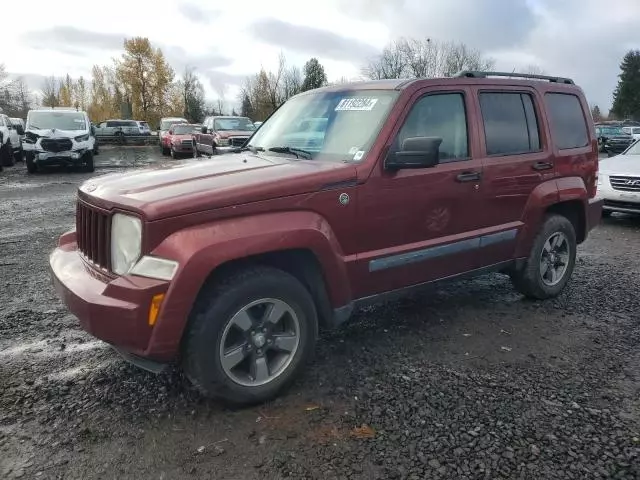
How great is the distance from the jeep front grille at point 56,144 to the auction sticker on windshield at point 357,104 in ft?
48.5

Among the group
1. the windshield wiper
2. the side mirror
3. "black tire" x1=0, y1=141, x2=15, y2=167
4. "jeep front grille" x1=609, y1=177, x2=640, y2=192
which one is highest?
the side mirror

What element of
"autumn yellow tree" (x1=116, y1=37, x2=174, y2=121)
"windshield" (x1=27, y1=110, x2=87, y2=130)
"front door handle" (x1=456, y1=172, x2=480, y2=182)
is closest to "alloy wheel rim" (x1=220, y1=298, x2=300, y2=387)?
"front door handle" (x1=456, y1=172, x2=480, y2=182)

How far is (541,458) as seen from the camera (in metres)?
2.63

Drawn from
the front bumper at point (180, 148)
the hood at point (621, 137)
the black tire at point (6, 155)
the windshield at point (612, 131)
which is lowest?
the black tire at point (6, 155)

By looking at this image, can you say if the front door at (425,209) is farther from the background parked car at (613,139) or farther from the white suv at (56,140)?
the background parked car at (613,139)

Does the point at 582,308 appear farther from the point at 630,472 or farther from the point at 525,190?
the point at 630,472

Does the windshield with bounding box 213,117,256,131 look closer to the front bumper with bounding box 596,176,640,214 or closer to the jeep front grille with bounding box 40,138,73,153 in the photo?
the jeep front grille with bounding box 40,138,73,153

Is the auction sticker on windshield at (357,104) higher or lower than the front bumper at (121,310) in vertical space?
higher

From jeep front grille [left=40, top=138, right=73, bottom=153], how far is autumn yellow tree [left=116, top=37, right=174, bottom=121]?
44.4 m

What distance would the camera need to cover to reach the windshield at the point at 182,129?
24584 millimetres

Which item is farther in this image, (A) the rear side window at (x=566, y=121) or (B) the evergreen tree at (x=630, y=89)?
(B) the evergreen tree at (x=630, y=89)

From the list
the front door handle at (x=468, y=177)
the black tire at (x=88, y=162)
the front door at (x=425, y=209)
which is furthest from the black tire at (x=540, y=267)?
the black tire at (x=88, y=162)

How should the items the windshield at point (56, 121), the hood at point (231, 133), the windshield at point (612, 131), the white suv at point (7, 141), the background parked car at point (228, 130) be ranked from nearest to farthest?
the windshield at point (56, 121) < the background parked car at point (228, 130) < the hood at point (231, 133) < the white suv at point (7, 141) < the windshield at point (612, 131)

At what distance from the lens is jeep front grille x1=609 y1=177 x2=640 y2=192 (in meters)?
8.50
